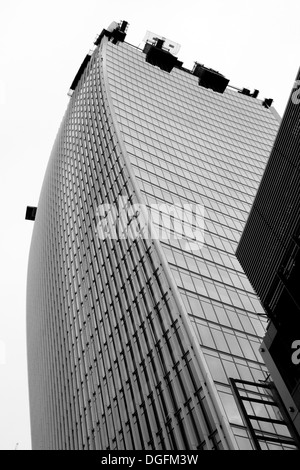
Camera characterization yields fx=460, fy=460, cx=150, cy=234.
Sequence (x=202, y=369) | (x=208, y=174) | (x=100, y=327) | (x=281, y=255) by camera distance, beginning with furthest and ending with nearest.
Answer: (x=208, y=174) < (x=100, y=327) < (x=202, y=369) < (x=281, y=255)

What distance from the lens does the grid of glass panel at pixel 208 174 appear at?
38.7m

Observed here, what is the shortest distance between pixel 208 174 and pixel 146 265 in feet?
Result: 107

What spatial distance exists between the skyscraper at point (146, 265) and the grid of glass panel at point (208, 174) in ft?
0.72

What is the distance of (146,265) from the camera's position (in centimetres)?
4631

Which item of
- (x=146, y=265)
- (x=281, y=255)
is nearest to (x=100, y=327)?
(x=146, y=265)

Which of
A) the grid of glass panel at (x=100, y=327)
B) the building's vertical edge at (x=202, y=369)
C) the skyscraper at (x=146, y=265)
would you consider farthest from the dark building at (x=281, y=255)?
the grid of glass panel at (x=100, y=327)

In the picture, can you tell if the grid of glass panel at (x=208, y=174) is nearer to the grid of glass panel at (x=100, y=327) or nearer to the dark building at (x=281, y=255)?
the grid of glass panel at (x=100, y=327)

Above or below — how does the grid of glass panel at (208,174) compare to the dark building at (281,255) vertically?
above

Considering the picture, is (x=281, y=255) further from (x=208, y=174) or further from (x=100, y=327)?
(x=208, y=174)

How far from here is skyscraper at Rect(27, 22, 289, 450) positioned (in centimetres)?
3622

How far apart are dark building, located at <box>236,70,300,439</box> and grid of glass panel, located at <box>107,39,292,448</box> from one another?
499cm

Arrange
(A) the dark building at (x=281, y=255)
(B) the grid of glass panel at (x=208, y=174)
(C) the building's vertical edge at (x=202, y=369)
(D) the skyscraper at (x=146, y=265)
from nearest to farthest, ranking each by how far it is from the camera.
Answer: (A) the dark building at (x=281, y=255) < (C) the building's vertical edge at (x=202, y=369) < (D) the skyscraper at (x=146, y=265) < (B) the grid of glass panel at (x=208, y=174)
